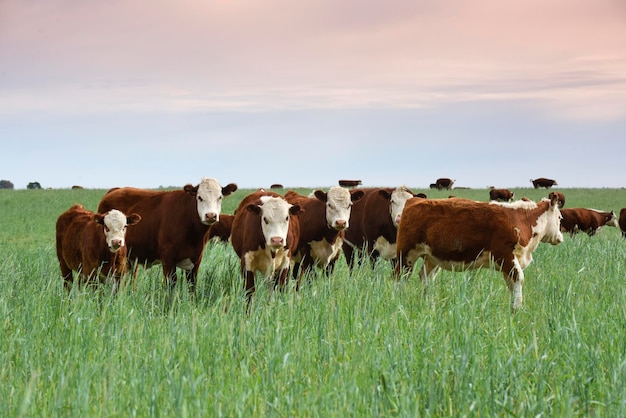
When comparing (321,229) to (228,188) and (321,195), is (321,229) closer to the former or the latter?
(321,195)

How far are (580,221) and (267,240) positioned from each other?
1901 centimetres

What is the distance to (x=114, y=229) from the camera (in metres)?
9.00

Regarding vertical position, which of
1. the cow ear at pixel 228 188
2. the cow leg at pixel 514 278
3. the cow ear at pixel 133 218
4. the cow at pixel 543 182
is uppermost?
the cow ear at pixel 228 188

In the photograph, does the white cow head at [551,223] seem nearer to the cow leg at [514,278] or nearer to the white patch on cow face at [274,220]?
the cow leg at [514,278]

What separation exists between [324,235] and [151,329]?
14.2 feet

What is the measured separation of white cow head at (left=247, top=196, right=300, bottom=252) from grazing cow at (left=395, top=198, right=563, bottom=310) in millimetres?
1682

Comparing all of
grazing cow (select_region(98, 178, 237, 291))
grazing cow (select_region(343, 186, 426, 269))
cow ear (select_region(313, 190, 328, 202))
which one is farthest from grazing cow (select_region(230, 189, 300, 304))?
grazing cow (select_region(343, 186, 426, 269))

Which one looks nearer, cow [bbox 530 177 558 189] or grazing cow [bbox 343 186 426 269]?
grazing cow [bbox 343 186 426 269]

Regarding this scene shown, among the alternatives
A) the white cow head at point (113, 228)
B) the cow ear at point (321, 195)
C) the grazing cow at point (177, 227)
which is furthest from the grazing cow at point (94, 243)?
the cow ear at point (321, 195)

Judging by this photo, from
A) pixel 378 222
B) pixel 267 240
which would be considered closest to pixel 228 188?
pixel 267 240

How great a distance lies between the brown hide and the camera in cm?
2425

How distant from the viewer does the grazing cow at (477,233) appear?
859 cm

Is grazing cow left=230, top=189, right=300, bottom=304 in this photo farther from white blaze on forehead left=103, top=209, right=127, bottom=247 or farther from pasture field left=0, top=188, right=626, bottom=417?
white blaze on forehead left=103, top=209, right=127, bottom=247

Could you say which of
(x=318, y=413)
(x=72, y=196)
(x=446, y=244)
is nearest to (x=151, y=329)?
(x=318, y=413)
